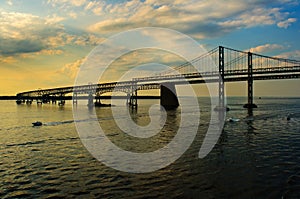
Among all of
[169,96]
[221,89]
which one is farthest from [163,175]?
[169,96]

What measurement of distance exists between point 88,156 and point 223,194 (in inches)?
492

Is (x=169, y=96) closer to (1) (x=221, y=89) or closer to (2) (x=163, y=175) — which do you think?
(1) (x=221, y=89)

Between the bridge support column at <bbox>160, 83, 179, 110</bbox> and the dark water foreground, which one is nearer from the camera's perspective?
the dark water foreground

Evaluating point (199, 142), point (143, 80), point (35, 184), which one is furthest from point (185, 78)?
point (35, 184)

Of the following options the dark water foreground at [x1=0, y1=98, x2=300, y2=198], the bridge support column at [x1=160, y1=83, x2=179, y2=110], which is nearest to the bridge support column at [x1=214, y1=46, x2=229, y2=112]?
the bridge support column at [x1=160, y1=83, x2=179, y2=110]

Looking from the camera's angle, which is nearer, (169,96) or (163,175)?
(163,175)

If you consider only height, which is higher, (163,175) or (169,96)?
(169,96)

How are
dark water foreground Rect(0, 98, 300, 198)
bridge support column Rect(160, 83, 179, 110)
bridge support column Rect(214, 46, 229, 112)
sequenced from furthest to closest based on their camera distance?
bridge support column Rect(160, 83, 179, 110) < bridge support column Rect(214, 46, 229, 112) < dark water foreground Rect(0, 98, 300, 198)

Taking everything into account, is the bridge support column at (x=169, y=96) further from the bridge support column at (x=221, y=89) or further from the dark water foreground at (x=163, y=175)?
the dark water foreground at (x=163, y=175)

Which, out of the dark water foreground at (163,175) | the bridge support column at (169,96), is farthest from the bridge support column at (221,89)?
the dark water foreground at (163,175)

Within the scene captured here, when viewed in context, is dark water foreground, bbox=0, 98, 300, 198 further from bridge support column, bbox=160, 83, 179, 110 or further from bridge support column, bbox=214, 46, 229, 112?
bridge support column, bbox=160, 83, 179, 110

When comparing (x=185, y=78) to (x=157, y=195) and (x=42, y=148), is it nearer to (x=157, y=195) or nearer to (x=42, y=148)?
(x=42, y=148)

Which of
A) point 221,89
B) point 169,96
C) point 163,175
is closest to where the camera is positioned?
point 163,175

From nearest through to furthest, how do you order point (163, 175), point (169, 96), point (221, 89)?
point (163, 175) < point (221, 89) < point (169, 96)
